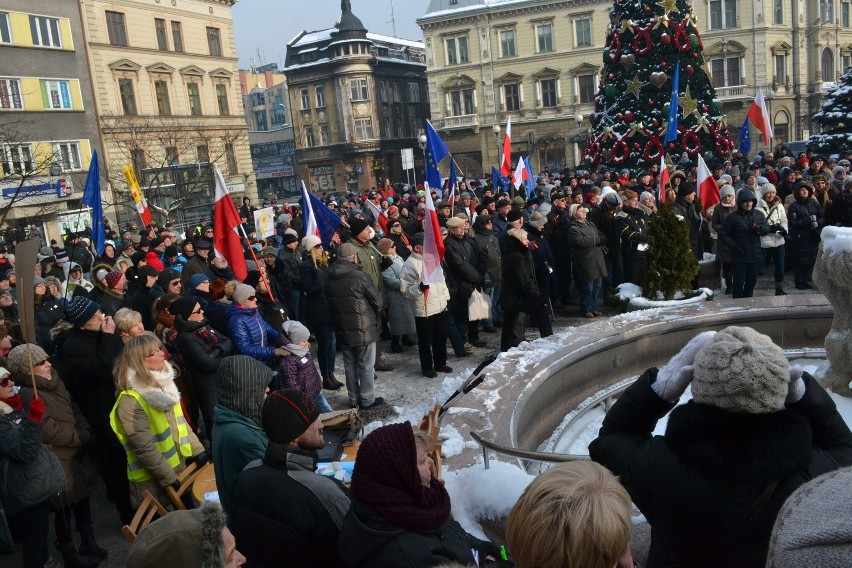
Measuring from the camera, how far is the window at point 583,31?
54.7m

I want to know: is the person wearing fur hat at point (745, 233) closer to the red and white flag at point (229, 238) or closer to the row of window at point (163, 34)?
the red and white flag at point (229, 238)

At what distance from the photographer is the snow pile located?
12.4ft

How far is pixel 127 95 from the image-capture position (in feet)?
131

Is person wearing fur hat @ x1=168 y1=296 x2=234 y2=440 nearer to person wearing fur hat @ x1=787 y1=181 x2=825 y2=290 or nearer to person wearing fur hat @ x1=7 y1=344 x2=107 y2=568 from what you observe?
person wearing fur hat @ x1=7 y1=344 x2=107 y2=568

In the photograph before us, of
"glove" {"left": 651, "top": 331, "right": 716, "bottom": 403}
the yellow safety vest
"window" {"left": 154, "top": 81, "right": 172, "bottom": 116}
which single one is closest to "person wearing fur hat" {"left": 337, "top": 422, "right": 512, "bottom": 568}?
"glove" {"left": 651, "top": 331, "right": 716, "bottom": 403}

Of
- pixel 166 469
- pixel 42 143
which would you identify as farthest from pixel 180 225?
pixel 166 469

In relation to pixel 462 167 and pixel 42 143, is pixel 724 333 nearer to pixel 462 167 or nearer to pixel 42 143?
pixel 42 143

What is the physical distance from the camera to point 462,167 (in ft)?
193

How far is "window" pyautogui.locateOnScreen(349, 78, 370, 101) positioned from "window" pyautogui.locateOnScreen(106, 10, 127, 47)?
26971mm

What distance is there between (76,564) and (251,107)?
8744cm

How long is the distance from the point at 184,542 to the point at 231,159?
150 ft

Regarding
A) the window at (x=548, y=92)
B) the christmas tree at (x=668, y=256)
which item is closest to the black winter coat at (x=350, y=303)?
the christmas tree at (x=668, y=256)

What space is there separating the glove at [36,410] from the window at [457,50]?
5614 centimetres

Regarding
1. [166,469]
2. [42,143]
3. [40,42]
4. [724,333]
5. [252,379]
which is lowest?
[166,469]
